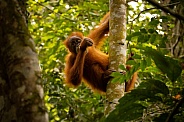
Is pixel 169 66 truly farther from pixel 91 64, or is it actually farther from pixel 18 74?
pixel 91 64

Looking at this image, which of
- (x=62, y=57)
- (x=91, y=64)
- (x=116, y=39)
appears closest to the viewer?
(x=116, y=39)

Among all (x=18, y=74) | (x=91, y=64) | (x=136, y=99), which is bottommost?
(x=91, y=64)

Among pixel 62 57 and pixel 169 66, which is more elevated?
pixel 169 66

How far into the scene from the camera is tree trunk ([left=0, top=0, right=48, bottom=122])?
176cm

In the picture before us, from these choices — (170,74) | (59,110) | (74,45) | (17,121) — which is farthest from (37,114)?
(59,110)

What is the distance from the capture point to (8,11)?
2.15 meters

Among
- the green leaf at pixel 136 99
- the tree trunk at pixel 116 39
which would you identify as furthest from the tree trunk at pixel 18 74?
the tree trunk at pixel 116 39

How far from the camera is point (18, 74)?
1.87 metres

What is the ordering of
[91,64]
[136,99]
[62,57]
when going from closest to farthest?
1. [136,99]
2. [91,64]
3. [62,57]

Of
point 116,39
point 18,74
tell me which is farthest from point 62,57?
point 18,74

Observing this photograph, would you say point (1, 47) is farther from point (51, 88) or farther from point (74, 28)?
point (74, 28)

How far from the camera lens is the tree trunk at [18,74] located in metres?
1.76

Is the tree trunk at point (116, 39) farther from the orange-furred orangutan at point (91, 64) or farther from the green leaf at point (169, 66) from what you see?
the green leaf at point (169, 66)

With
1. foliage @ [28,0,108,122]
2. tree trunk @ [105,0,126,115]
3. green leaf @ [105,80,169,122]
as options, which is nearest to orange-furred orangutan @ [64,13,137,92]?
foliage @ [28,0,108,122]
